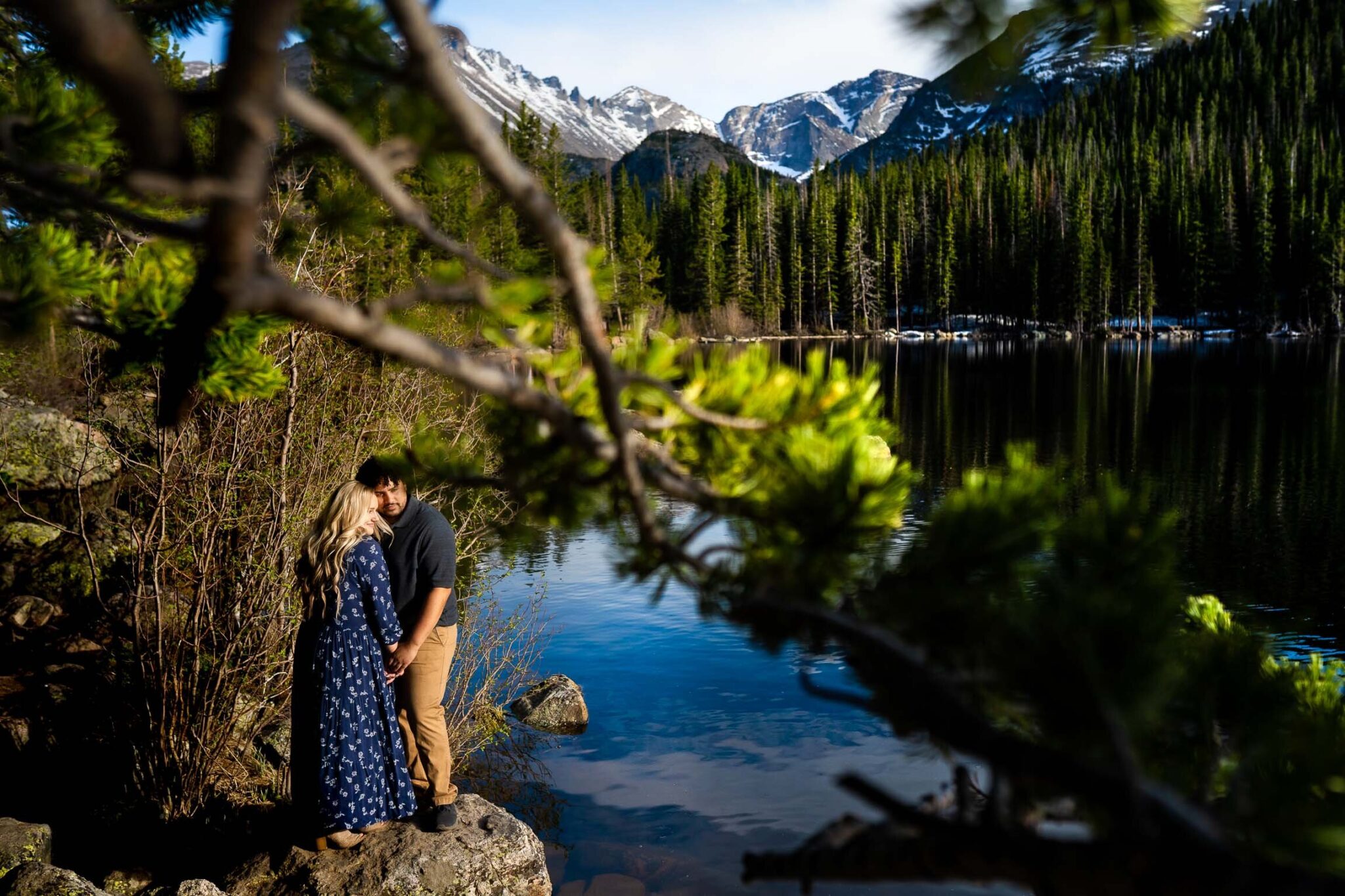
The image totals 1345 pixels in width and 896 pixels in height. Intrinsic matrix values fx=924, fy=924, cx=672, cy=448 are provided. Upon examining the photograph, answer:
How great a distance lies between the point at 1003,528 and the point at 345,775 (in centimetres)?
402

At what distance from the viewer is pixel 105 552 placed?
30.4ft

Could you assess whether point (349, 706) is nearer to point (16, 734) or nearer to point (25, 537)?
point (16, 734)

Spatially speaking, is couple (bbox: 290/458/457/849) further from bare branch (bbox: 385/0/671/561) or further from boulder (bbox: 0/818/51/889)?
bare branch (bbox: 385/0/671/561)

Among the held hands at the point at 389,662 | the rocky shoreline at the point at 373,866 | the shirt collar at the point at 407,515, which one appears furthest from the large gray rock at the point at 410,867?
the shirt collar at the point at 407,515

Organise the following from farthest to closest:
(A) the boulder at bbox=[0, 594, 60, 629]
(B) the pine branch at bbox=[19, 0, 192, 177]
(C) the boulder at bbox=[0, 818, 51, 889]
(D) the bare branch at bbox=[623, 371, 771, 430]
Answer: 1. (A) the boulder at bbox=[0, 594, 60, 629]
2. (C) the boulder at bbox=[0, 818, 51, 889]
3. (D) the bare branch at bbox=[623, 371, 771, 430]
4. (B) the pine branch at bbox=[19, 0, 192, 177]

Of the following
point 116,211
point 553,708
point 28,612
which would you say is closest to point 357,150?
point 116,211

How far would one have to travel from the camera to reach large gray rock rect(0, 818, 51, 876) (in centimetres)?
457

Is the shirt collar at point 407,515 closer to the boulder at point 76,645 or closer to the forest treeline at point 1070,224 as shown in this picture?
the boulder at point 76,645

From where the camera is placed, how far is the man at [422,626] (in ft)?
15.3

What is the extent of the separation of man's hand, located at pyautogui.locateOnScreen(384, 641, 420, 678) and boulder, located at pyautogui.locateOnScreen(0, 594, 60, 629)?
5.87m

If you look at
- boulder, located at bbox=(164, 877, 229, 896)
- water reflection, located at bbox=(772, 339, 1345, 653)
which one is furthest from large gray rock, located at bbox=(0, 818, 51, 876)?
water reflection, located at bbox=(772, 339, 1345, 653)

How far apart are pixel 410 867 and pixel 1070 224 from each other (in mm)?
81737

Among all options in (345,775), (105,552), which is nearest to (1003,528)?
(345,775)

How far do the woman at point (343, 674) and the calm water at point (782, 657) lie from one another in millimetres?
1277
